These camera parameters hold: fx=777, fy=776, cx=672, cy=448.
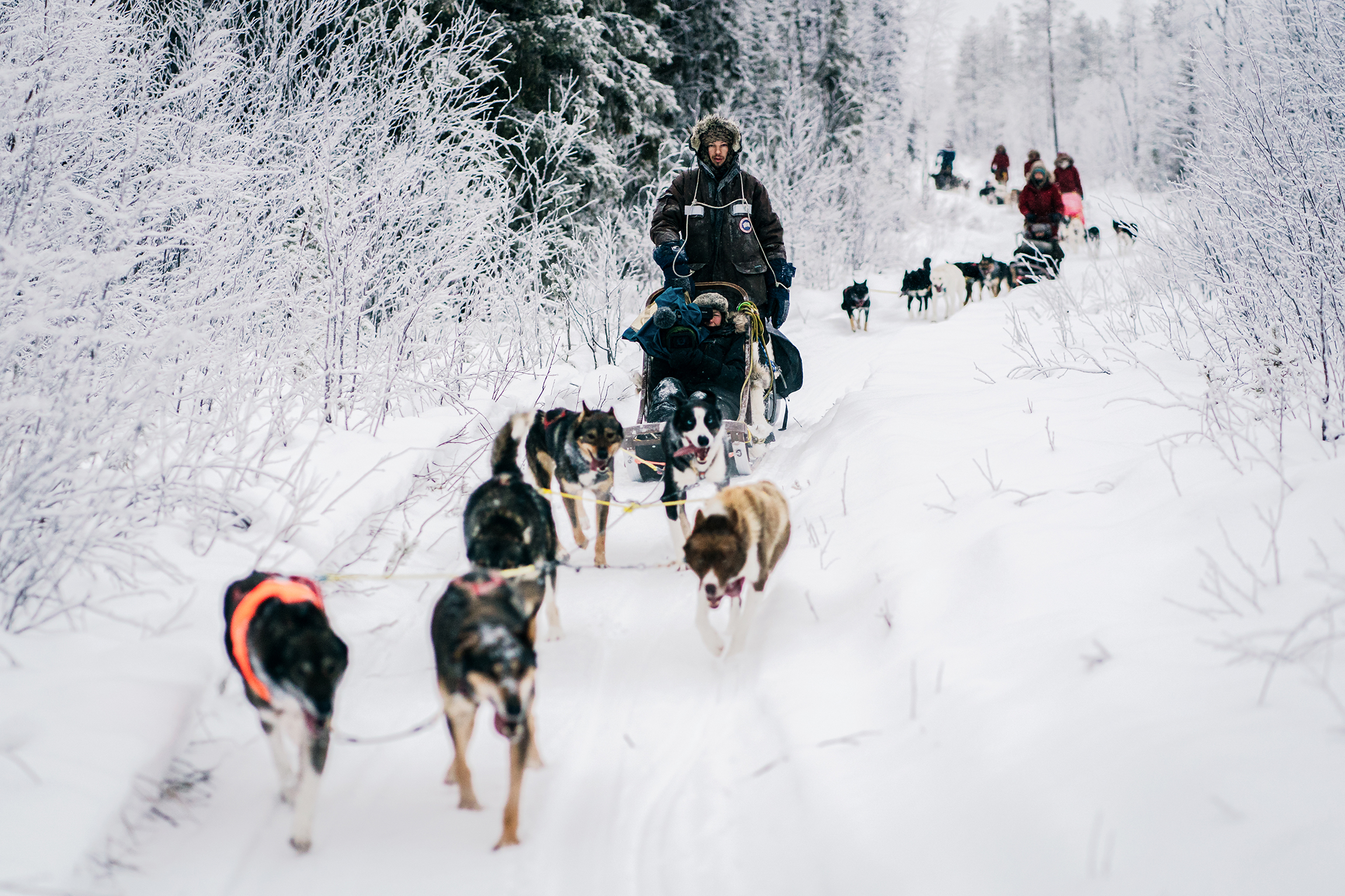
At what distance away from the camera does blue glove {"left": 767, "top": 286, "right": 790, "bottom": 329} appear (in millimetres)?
5770

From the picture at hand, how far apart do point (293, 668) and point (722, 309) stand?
3852mm

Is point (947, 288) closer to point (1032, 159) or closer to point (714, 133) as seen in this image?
point (1032, 159)

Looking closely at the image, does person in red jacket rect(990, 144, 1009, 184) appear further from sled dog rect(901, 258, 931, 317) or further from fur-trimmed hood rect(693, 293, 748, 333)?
fur-trimmed hood rect(693, 293, 748, 333)

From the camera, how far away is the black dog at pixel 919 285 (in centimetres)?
1162

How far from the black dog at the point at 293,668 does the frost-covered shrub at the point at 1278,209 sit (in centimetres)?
362

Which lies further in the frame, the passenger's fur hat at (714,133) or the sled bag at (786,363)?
→ the sled bag at (786,363)

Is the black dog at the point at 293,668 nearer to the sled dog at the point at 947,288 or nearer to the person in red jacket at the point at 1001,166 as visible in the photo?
the sled dog at the point at 947,288

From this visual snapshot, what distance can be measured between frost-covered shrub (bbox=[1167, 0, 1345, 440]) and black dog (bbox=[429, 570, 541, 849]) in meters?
3.18

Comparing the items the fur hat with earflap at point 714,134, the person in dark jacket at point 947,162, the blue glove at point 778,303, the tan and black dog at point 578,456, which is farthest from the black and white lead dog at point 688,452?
the person in dark jacket at point 947,162

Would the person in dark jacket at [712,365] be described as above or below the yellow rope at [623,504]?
above

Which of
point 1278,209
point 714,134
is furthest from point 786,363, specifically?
point 1278,209

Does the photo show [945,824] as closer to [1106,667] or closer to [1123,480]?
[1106,667]

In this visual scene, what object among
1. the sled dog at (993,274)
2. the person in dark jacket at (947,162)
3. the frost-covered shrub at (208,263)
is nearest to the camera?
the frost-covered shrub at (208,263)

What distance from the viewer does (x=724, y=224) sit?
561cm
